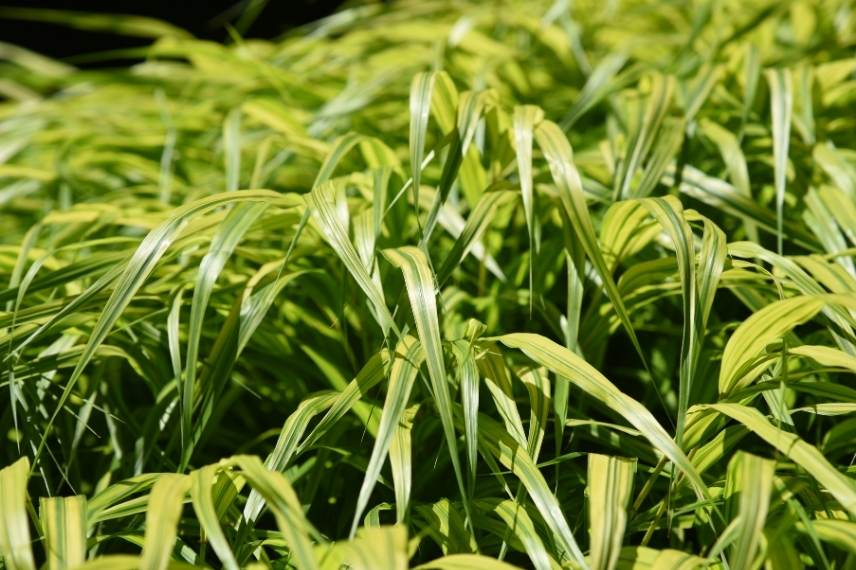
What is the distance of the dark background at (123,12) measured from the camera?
10.0 ft

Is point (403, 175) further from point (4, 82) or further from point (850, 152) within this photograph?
point (4, 82)

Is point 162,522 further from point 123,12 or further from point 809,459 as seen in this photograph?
point 123,12

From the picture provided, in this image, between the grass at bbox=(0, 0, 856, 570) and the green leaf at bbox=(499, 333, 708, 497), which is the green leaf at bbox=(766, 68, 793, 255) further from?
the green leaf at bbox=(499, 333, 708, 497)

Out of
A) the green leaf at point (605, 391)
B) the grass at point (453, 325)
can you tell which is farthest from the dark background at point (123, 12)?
the green leaf at point (605, 391)

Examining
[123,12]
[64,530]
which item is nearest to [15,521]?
[64,530]

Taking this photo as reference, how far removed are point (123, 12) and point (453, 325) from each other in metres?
2.65

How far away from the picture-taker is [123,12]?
121 inches

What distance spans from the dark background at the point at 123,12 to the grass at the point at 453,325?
1790 mm

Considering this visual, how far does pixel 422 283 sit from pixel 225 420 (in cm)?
41

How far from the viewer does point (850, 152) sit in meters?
1.05

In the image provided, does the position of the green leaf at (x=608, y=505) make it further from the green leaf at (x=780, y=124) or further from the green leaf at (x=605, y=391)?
the green leaf at (x=780, y=124)

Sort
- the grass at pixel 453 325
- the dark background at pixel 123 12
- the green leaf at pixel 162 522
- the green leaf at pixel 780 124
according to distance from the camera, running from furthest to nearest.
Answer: the dark background at pixel 123 12, the green leaf at pixel 780 124, the grass at pixel 453 325, the green leaf at pixel 162 522

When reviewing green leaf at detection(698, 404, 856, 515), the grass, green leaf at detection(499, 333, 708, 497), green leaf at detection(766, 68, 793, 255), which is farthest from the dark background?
green leaf at detection(698, 404, 856, 515)

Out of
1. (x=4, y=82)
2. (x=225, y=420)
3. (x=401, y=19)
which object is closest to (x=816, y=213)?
(x=225, y=420)
